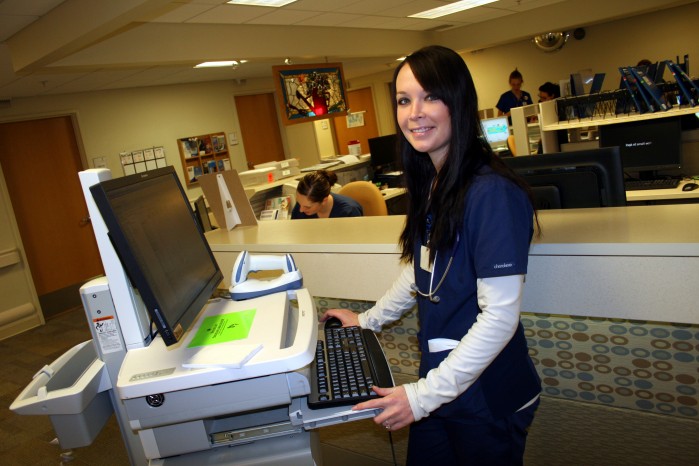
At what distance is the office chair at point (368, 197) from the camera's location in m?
3.96

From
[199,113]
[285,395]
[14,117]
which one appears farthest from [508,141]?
[285,395]

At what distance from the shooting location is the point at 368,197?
400cm

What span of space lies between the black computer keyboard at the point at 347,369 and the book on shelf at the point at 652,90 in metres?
3.36

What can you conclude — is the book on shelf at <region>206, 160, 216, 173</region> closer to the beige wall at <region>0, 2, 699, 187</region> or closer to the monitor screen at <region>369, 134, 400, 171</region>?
the beige wall at <region>0, 2, 699, 187</region>

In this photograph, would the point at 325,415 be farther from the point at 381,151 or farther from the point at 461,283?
the point at 381,151

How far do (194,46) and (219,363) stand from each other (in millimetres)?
4323

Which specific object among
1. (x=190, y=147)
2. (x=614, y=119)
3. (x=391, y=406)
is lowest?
(x=391, y=406)

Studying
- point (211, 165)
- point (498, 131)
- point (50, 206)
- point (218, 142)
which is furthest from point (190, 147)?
point (498, 131)

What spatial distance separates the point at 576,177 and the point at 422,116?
0.86 m

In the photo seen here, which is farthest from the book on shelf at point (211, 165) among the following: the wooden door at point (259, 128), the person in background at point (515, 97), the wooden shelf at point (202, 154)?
the person in background at point (515, 97)

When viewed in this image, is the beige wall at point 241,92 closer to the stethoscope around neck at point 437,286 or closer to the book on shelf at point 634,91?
the book on shelf at point 634,91

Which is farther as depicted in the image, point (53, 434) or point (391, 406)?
point (53, 434)

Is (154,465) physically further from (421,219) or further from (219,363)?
(421,219)

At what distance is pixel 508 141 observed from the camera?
21.8 ft
